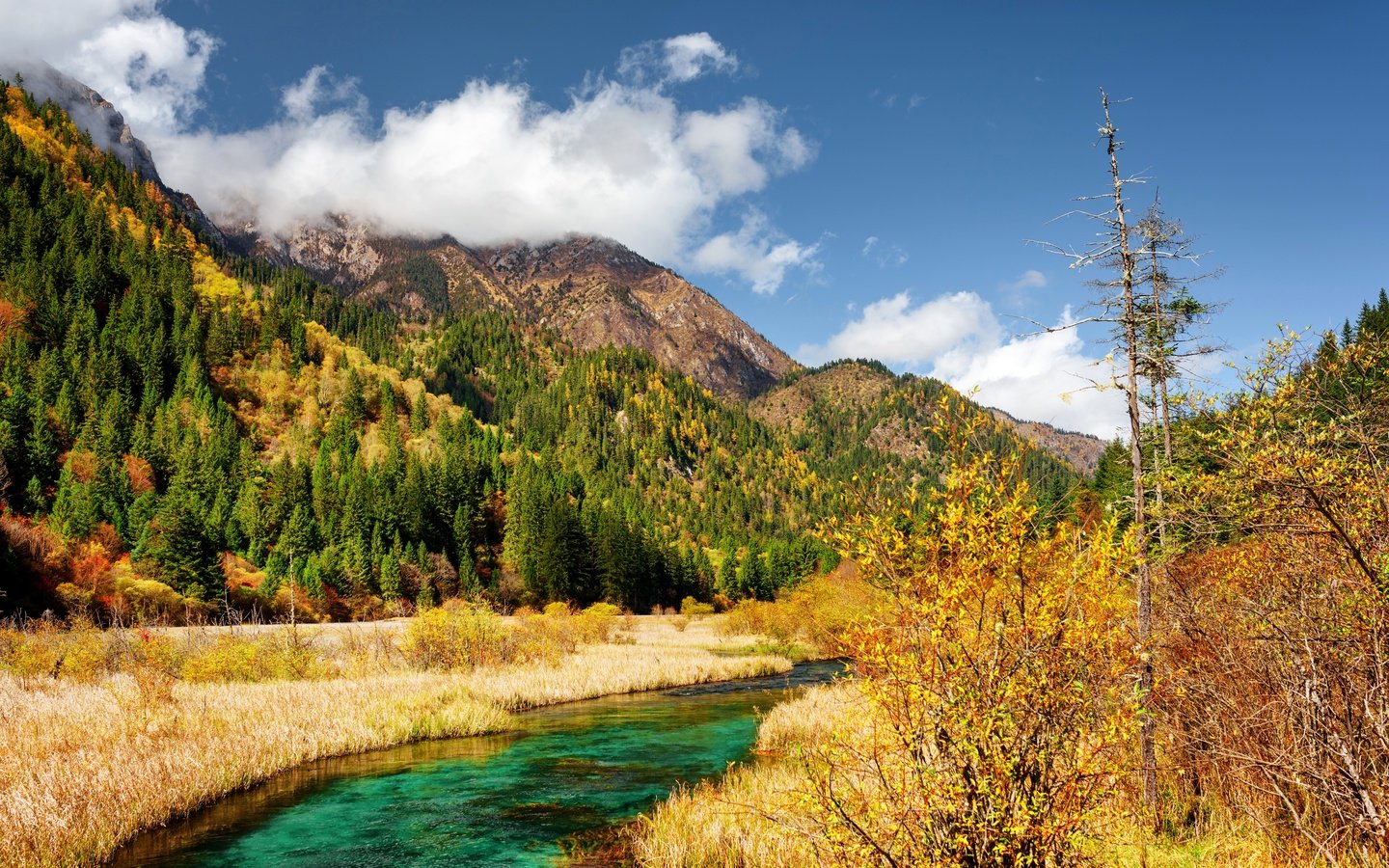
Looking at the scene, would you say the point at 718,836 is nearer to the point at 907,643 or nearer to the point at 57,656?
the point at 907,643

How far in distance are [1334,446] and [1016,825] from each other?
587 cm

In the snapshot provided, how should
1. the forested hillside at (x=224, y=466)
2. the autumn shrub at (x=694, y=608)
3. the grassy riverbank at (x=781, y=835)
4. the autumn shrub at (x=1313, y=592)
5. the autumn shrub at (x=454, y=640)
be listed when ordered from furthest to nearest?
the autumn shrub at (x=694, y=608) < the forested hillside at (x=224, y=466) < the autumn shrub at (x=454, y=640) < the grassy riverbank at (x=781, y=835) < the autumn shrub at (x=1313, y=592)

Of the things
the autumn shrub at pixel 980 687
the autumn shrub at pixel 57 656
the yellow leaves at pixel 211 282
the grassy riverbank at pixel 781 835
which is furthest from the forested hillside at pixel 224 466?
the autumn shrub at pixel 980 687

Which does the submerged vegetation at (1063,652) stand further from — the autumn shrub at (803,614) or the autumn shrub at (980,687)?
the autumn shrub at (803,614)

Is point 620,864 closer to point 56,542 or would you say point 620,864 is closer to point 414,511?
point 56,542

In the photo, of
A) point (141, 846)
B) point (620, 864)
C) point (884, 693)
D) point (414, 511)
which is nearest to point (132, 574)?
point (414, 511)

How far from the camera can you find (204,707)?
75.4 ft

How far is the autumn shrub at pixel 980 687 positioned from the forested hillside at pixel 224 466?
160 feet

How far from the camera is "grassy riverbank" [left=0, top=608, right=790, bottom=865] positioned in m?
14.8

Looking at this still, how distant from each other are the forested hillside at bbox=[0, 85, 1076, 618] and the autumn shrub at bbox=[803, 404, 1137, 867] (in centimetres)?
4874

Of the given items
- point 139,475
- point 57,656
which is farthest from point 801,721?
point 139,475

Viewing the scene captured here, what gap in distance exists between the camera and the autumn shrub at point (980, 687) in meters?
6.38

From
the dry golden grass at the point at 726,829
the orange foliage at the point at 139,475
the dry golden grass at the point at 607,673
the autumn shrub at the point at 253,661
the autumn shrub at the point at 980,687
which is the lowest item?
the dry golden grass at the point at 607,673

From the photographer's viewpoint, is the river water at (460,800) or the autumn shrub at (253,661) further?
the autumn shrub at (253,661)
